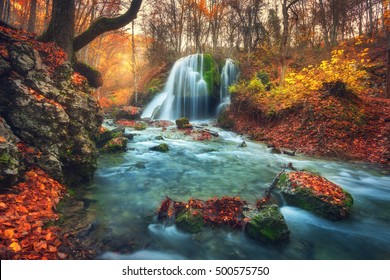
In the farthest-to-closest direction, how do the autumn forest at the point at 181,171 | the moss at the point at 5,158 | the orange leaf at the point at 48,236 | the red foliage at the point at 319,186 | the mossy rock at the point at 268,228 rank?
the red foliage at the point at 319,186
the mossy rock at the point at 268,228
the autumn forest at the point at 181,171
the moss at the point at 5,158
the orange leaf at the point at 48,236

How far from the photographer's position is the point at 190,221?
13.7ft

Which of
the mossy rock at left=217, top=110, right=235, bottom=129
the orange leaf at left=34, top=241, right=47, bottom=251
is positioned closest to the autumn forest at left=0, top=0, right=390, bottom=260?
the orange leaf at left=34, top=241, right=47, bottom=251

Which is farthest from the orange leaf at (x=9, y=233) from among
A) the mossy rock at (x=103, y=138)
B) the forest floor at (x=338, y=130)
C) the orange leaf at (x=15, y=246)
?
the forest floor at (x=338, y=130)

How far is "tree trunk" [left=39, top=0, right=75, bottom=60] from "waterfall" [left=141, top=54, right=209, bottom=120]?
13.6m

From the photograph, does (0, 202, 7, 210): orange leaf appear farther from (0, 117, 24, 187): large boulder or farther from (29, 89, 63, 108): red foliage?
(29, 89, 63, 108): red foliage

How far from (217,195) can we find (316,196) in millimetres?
2193

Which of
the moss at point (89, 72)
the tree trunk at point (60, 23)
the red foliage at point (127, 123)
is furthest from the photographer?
the red foliage at point (127, 123)

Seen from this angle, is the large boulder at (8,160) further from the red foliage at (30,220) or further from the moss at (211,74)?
the moss at (211,74)

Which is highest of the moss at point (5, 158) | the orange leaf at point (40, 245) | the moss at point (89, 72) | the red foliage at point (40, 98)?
the moss at point (89, 72)

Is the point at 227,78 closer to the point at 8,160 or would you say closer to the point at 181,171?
the point at 181,171

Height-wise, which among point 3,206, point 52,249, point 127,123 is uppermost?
point 127,123

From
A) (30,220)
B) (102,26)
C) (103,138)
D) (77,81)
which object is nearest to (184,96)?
(103,138)

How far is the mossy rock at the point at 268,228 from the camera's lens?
3.94m

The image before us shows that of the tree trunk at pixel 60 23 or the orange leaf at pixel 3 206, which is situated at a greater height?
the tree trunk at pixel 60 23
